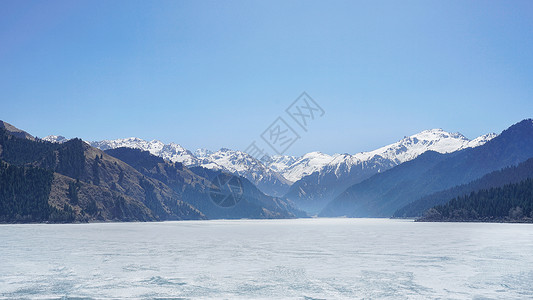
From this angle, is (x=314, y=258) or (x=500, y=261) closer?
(x=500, y=261)

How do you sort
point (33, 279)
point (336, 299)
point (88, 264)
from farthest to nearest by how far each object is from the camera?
point (88, 264) → point (33, 279) → point (336, 299)

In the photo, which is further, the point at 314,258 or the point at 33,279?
the point at 314,258

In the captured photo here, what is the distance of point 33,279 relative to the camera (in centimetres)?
4081

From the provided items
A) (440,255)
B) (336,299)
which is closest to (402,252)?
(440,255)

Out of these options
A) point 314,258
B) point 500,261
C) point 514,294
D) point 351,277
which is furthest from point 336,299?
point 500,261

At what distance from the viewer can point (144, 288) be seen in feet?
118

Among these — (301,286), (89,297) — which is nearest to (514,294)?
(301,286)

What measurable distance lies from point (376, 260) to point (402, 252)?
12.4 metres

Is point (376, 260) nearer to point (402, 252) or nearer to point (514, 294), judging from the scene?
point (402, 252)

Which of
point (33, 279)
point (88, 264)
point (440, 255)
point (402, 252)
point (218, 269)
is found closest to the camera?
point (33, 279)

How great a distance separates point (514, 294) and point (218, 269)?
95.5ft

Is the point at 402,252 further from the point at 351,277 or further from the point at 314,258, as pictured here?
the point at 351,277

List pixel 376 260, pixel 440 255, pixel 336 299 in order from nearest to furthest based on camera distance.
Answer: pixel 336 299
pixel 376 260
pixel 440 255

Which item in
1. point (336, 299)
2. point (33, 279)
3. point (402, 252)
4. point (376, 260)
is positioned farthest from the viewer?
point (402, 252)
